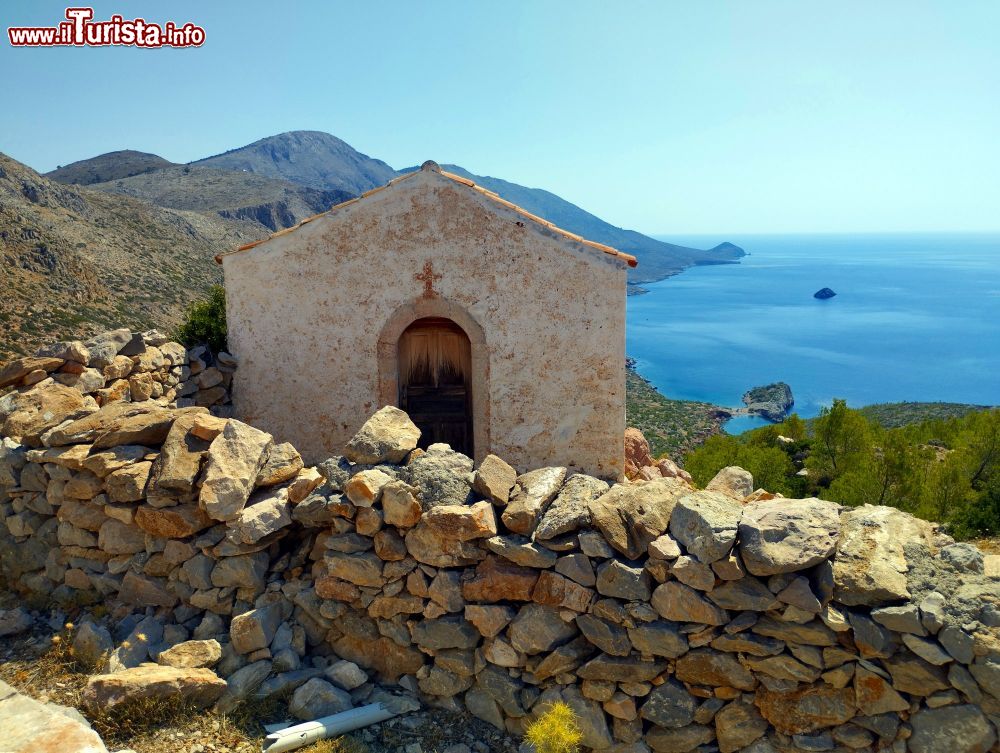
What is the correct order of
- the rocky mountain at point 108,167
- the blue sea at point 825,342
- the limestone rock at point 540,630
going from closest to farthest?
the limestone rock at point 540,630 → the blue sea at point 825,342 → the rocky mountain at point 108,167

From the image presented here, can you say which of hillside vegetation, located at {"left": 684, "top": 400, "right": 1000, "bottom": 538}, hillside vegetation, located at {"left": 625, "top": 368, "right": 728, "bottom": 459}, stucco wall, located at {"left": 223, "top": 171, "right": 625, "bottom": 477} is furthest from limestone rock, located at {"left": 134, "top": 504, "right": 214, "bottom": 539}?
hillside vegetation, located at {"left": 625, "top": 368, "right": 728, "bottom": 459}

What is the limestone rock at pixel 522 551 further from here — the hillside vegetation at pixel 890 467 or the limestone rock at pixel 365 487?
the hillside vegetation at pixel 890 467

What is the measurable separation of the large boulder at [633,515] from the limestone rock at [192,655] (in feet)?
10.4

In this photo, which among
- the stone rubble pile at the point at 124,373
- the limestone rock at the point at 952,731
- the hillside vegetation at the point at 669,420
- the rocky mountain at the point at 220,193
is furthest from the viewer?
the rocky mountain at the point at 220,193

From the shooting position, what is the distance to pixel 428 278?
877 centimetres

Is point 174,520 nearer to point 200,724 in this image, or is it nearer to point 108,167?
point 200,724

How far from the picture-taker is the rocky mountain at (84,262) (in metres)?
27.6

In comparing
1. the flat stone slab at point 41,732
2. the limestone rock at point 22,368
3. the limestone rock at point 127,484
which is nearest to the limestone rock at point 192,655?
the flat stone slab at point 41,732

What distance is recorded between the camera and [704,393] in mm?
75875

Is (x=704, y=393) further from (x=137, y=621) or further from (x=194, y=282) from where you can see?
(x=137, y=621)

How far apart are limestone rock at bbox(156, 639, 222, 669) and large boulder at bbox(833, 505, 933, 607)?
466 centimetres

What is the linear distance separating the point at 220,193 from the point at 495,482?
78882mm

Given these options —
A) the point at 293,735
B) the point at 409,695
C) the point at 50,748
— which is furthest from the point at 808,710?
the point at 50,748

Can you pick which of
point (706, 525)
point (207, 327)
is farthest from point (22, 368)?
point (706, 525)
